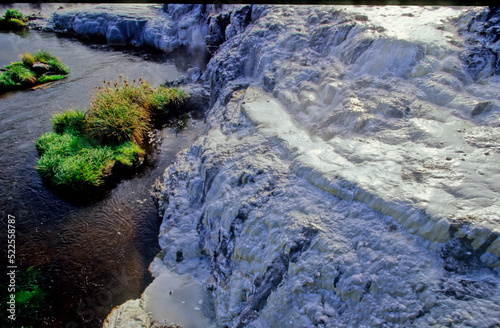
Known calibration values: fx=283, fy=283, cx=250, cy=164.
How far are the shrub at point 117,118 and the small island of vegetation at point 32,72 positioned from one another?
18.2 ft

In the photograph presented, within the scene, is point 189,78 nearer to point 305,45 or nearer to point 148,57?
point 148,57

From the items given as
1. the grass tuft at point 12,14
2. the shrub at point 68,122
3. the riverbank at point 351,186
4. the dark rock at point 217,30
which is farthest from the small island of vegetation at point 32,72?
the grass tuft at point 12,14

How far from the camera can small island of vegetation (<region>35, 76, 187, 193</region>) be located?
25.8 feet

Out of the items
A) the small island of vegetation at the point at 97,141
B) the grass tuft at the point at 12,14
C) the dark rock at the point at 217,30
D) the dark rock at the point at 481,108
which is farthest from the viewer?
the grass tuft at the point at 12,14

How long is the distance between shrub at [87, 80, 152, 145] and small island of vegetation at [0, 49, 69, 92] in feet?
18.2

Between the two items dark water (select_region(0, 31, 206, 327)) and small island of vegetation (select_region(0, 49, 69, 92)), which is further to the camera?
small island of vegetation (select_region(0, 49, 69, 92))

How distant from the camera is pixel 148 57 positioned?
55.2ft

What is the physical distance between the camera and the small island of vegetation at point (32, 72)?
12531mm

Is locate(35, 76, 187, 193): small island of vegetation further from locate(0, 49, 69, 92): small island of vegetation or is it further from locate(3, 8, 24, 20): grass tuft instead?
locate(3, 8, 24, 20): grass tuft

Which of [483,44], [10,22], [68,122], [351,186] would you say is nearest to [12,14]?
[10,22]

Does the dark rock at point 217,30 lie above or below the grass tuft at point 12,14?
above

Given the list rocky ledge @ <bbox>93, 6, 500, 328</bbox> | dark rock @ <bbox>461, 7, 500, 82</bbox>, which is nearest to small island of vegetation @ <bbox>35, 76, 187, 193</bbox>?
rocky ledge @ <bbox>93, 6, 500, 328</bbox>

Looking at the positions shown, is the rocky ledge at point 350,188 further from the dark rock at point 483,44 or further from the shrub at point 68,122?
the shrub at point 68,122

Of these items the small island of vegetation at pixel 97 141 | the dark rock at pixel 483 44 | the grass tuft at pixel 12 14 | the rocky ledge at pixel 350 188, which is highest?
the dark rock at pixel 483 44
